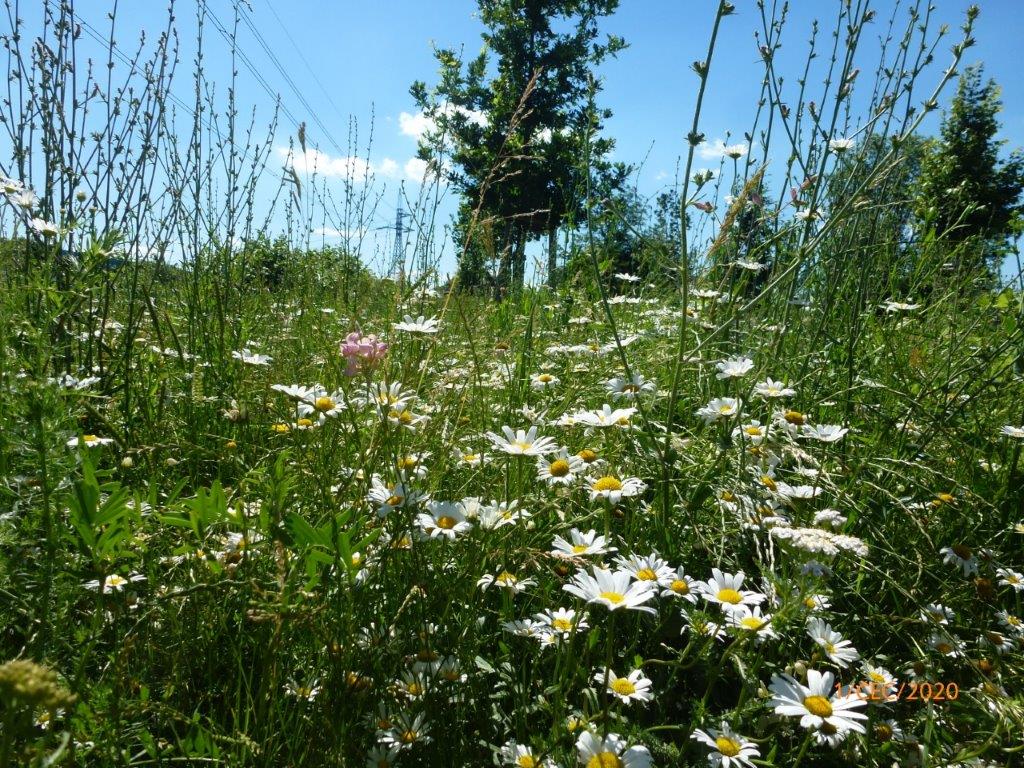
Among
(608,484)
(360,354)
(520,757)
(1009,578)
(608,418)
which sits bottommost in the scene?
(520,757)

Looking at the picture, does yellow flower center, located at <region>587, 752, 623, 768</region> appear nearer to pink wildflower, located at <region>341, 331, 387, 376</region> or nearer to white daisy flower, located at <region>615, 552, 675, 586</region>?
white daisy flower, located at <region>615, 552, 675, 586</region>

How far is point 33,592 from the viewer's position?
88 cm

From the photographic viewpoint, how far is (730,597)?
1.05m

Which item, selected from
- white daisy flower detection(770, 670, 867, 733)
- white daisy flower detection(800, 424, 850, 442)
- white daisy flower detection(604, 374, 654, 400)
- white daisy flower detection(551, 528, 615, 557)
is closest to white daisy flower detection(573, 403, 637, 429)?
white daisy flower detection(604, 374, 654, 400)

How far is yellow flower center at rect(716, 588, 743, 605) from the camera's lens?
1044mm

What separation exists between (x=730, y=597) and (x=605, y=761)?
349 millimetres

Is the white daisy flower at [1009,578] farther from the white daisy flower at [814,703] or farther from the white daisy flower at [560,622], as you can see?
the white daisy flower at [560,622]

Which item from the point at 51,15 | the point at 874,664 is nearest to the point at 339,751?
the point at 874,664

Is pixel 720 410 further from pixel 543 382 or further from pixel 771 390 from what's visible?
pixel 543 382

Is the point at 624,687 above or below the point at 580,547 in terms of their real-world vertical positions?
below

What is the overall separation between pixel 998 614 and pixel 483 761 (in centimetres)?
103

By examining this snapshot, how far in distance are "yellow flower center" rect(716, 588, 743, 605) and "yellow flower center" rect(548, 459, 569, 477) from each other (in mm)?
365

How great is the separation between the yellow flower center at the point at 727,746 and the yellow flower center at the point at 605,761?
0.56 ft

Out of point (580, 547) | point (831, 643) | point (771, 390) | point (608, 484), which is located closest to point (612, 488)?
point (608, 484)
